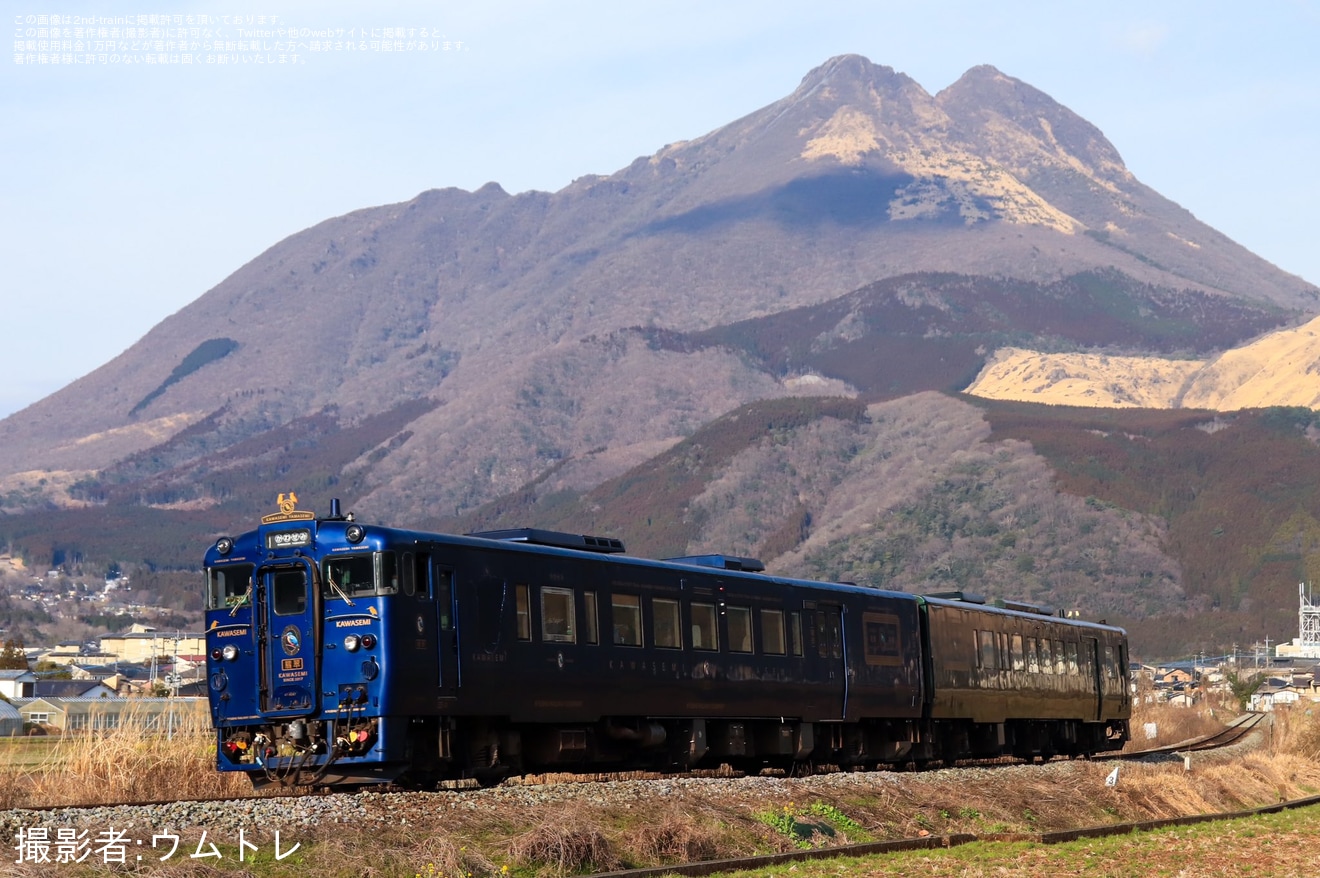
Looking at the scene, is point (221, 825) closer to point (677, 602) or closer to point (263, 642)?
point (263, 642)

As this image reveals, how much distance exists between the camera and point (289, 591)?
26344 mm

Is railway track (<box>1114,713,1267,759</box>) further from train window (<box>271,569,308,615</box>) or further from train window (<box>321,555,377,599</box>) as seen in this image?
train window (<box>271,569,308,615</box>)

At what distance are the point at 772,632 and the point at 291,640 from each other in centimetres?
1208

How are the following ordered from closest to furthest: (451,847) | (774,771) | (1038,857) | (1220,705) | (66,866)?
(66,866)
(451,847)
(1038,857)
(774,771)
(1220,705)

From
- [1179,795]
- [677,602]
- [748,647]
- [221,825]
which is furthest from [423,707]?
[1179,795]

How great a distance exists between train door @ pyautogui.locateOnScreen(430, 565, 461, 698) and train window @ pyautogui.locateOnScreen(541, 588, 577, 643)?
2398 millimetres

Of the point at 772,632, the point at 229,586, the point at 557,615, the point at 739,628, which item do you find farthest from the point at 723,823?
the point at 772,632

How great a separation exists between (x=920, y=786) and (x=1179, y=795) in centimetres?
626

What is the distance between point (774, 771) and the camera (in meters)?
37.8

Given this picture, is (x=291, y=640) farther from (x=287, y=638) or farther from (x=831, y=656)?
(x=831, y=656)

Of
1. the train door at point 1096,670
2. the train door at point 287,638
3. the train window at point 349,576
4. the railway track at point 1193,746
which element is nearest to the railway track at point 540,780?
the railway track at point 1193,746

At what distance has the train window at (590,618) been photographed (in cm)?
2970

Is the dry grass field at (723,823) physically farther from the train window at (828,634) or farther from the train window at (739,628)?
the train window at (739,628)

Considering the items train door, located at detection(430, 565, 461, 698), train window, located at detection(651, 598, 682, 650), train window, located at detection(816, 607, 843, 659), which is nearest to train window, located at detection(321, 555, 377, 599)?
train door, located at detection(430, 565, 461, 698)
